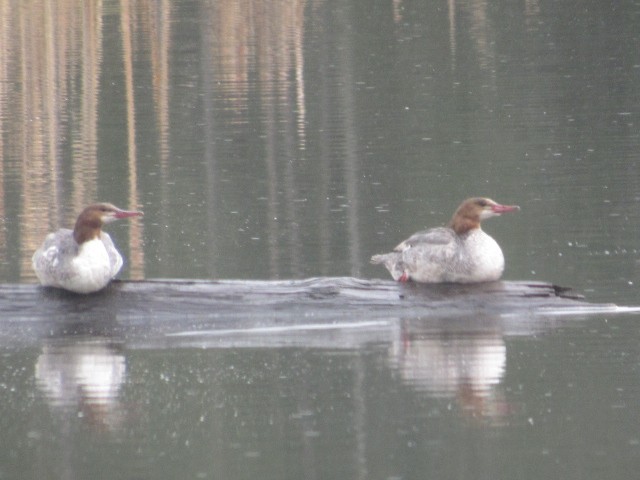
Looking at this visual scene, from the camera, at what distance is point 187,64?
39.1 meters

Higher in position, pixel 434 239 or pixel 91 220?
pixel 91 220

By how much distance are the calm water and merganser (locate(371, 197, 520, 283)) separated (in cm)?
45

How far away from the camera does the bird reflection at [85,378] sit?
10804 mm

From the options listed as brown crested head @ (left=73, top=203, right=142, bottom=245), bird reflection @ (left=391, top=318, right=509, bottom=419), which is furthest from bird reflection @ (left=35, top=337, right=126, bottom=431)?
bird reflection @ (left=391, top=318, right=509, bottom=419)

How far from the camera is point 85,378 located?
38.2 feet

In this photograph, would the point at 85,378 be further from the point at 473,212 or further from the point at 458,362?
the point at 473,212

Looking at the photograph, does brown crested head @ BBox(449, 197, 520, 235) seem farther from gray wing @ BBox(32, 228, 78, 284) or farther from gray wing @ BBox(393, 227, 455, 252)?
gray wing @ BBox(32, 228, 78, 284)

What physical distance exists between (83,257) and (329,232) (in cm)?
534

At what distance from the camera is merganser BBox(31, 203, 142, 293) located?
1280 centimetres

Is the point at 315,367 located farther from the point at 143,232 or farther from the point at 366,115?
the point at 366,115

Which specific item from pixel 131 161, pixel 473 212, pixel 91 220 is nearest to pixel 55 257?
pixel 91 220

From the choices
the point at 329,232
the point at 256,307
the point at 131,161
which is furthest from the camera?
the point at 131,161

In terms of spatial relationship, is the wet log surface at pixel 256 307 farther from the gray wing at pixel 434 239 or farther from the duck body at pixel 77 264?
the gray wing at pixel 434 239

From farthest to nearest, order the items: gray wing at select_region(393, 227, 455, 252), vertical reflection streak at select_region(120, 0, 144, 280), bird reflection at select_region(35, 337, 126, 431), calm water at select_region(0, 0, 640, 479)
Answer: vertical reflection streak at select_region(120, 0, 144, 280) → gray wing at select_region(393, 227, 455, 252) → bird reflection at select_region(35, 337, 126, 431) → calm water at select_region(0, 0, 640, 479)
